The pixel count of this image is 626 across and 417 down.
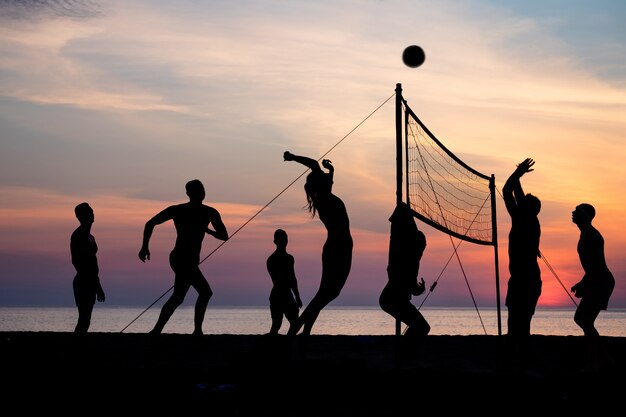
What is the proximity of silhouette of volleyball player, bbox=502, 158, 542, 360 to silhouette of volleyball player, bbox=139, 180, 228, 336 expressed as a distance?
10.9 ft

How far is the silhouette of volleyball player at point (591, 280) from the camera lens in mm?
10000

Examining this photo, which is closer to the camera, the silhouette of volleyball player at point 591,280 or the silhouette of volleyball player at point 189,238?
the silhouette of volleyball player at point 591,280

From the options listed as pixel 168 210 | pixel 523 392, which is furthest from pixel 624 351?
pixel 168 210

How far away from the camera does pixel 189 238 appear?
33.9 feet

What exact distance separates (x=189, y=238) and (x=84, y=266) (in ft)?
4.57

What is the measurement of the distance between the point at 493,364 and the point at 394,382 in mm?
3256

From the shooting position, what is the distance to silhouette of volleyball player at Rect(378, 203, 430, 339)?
961cm

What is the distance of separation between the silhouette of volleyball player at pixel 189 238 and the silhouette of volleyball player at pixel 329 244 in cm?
146

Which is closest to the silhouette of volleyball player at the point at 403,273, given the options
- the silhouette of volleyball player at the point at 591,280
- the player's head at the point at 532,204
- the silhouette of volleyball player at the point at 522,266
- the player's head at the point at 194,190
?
the silhouette of volleyball player at the point at 522,266

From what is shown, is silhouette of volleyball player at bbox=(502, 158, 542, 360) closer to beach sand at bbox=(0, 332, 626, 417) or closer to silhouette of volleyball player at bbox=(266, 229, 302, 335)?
beach sand at bbox=(0, 332, 626, 417)

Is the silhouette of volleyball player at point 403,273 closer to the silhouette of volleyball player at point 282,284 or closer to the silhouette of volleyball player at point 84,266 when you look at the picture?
the silhouette of volleyball player at point 282,284

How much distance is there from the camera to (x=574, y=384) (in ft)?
27.4

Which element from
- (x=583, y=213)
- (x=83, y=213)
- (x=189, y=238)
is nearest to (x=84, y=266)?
(x=83, y=213)

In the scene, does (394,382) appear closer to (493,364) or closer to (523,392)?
(523,392)
